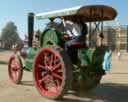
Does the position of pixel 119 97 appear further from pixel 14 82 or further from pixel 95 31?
pixel 14 82

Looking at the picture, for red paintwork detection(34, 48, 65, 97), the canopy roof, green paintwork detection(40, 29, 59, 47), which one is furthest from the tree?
red paintwork detection(34, 48, 65, 97)

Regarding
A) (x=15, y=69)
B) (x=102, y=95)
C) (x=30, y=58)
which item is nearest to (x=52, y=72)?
(x=102, y=95)

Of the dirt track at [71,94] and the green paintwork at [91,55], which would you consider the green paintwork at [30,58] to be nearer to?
the dirt track at [71,94]

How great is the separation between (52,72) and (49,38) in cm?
109

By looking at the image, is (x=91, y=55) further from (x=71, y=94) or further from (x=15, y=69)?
(x=15, y=69)

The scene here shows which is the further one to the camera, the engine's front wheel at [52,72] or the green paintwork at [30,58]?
the green paintwork at [30,58]

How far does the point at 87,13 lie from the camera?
10406mm

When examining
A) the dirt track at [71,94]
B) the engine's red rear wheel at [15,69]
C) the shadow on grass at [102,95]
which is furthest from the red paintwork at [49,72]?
the engine's red rear wheel at [15,69]

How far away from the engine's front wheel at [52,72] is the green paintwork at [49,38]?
444 millimetres

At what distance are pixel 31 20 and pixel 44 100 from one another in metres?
4.83

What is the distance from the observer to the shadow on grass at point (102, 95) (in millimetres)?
9975

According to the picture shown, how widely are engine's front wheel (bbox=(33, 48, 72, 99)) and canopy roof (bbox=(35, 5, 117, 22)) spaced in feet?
3.54

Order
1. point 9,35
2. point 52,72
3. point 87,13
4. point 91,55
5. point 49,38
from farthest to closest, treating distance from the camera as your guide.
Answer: point 9,35 → point 49,38 → point 87,13 → point 52,72 → point 91,55

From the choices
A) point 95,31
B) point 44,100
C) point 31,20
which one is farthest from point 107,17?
point 31,20
